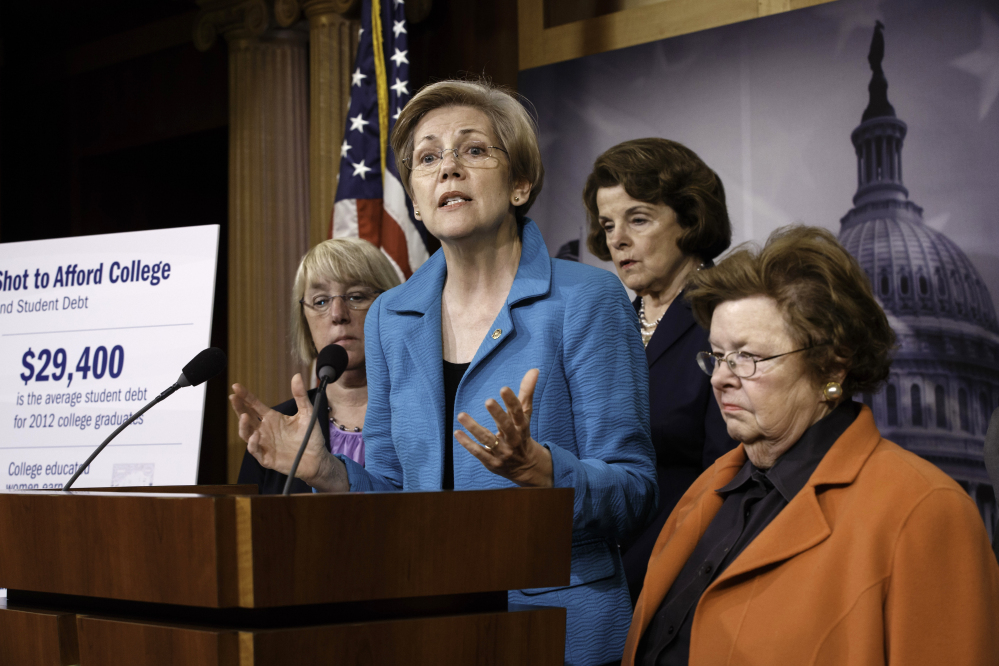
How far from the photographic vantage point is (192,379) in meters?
1.76

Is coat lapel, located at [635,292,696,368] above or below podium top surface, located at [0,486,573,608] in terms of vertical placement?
above

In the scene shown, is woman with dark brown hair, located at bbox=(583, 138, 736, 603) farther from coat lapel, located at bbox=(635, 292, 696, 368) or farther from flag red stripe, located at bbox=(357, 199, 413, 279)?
flag red stripe, located at bbox=(357, 199, 413, 279)

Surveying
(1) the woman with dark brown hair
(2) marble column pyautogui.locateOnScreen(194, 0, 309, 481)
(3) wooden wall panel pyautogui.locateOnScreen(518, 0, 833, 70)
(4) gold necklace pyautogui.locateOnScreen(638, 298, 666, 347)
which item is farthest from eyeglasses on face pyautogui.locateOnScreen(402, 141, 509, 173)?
(2) marble column pyautogui.locateOnScreen(194, 0, 309, 481)

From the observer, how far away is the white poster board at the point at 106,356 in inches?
116

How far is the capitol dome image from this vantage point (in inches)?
129

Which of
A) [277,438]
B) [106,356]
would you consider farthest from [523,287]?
[106,356]

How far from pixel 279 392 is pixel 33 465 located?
6.30 ft

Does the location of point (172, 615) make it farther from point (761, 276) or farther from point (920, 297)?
point (920, 297)

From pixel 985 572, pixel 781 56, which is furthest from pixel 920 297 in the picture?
pixel 985 572

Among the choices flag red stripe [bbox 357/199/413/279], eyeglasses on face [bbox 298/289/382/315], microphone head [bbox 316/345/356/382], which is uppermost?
flag red stripe [bbox 357/199/413/279]

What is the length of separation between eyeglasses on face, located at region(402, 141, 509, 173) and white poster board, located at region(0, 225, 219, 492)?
1.28m

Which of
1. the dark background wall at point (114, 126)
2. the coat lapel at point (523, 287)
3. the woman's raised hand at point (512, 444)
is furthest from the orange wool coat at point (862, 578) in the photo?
the dark background wall at point (114, 126)

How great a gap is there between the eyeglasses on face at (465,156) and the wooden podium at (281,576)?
76cm

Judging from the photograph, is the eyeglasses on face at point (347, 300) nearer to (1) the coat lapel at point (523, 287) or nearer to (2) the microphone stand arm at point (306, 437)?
(1) the coat lapel at point (523, 287)
